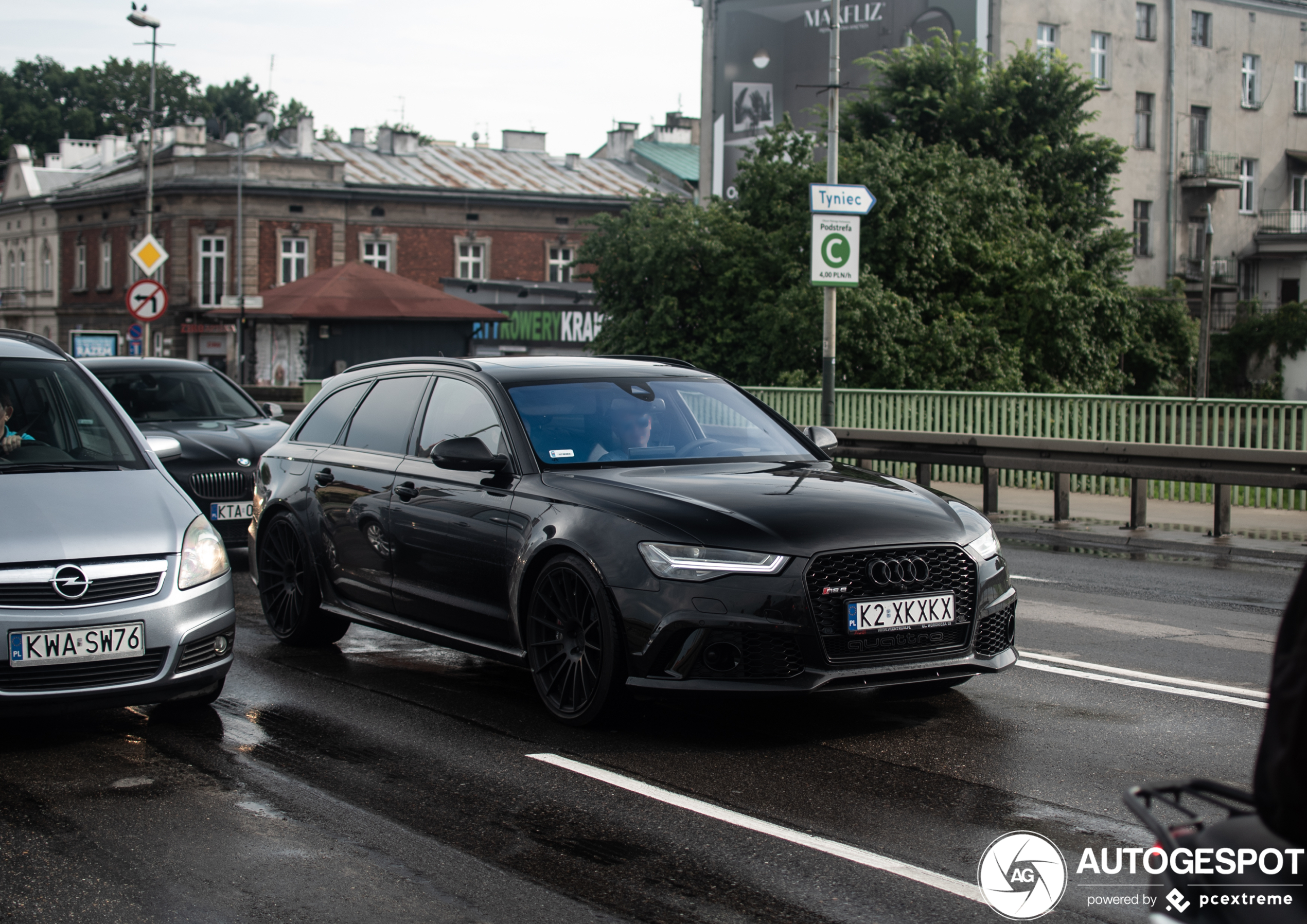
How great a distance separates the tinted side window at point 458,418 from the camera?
278 inches

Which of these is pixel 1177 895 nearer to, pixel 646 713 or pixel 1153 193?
pixel 646 713

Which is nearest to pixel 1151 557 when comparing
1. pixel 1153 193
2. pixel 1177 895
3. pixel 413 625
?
pixel 413 625

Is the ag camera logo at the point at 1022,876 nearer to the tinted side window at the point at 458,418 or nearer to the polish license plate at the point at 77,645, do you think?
the tinted side window at the point at 458,418

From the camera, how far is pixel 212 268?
63125 millimetres

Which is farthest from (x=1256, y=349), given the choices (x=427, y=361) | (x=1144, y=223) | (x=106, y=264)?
(x=427, y=361)

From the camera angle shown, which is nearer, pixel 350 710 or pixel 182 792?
pixel 182 792

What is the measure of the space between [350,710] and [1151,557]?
867 centimetres

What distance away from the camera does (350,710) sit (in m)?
6.73

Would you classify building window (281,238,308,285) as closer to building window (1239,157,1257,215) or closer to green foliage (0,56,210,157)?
building window (1239,157,1257,215)

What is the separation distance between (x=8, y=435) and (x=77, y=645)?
1535mm

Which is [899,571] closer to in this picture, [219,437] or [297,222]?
[219,437]

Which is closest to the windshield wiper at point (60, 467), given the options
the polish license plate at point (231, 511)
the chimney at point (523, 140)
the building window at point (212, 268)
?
the polish license plate at point (231, 511)

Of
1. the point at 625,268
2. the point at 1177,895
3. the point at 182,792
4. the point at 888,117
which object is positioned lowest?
the point at 182,792

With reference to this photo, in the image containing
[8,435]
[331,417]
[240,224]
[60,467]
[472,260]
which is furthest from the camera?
[472,260]
